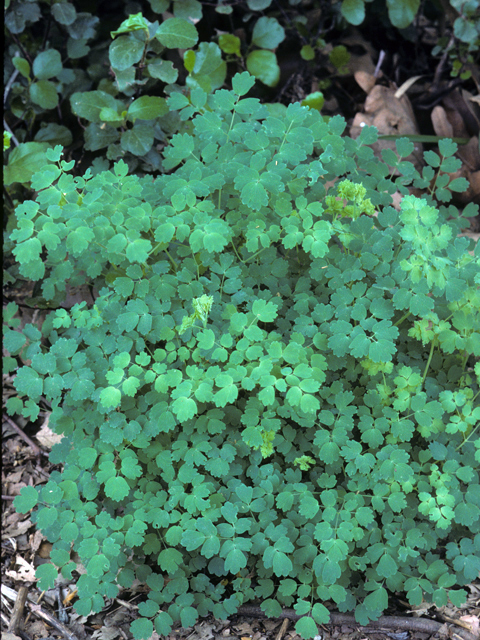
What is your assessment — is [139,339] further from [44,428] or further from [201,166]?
[44,428]

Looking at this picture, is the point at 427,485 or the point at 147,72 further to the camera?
the point at 147,72

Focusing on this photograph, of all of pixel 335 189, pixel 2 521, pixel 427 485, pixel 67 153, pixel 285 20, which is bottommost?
pixel 2 521

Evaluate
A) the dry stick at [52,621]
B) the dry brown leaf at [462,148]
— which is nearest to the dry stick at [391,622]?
the dry stick at [52,621]

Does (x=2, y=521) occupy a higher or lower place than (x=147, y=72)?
lower

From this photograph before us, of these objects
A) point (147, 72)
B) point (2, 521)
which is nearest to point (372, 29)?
point (147, 72)

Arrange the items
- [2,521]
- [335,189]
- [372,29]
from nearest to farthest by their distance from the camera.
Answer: [335,189] < [2,521] < [372,29]

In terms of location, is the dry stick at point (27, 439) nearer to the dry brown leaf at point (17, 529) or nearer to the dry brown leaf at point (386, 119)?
the dry brown leaf at point (17, 529)
